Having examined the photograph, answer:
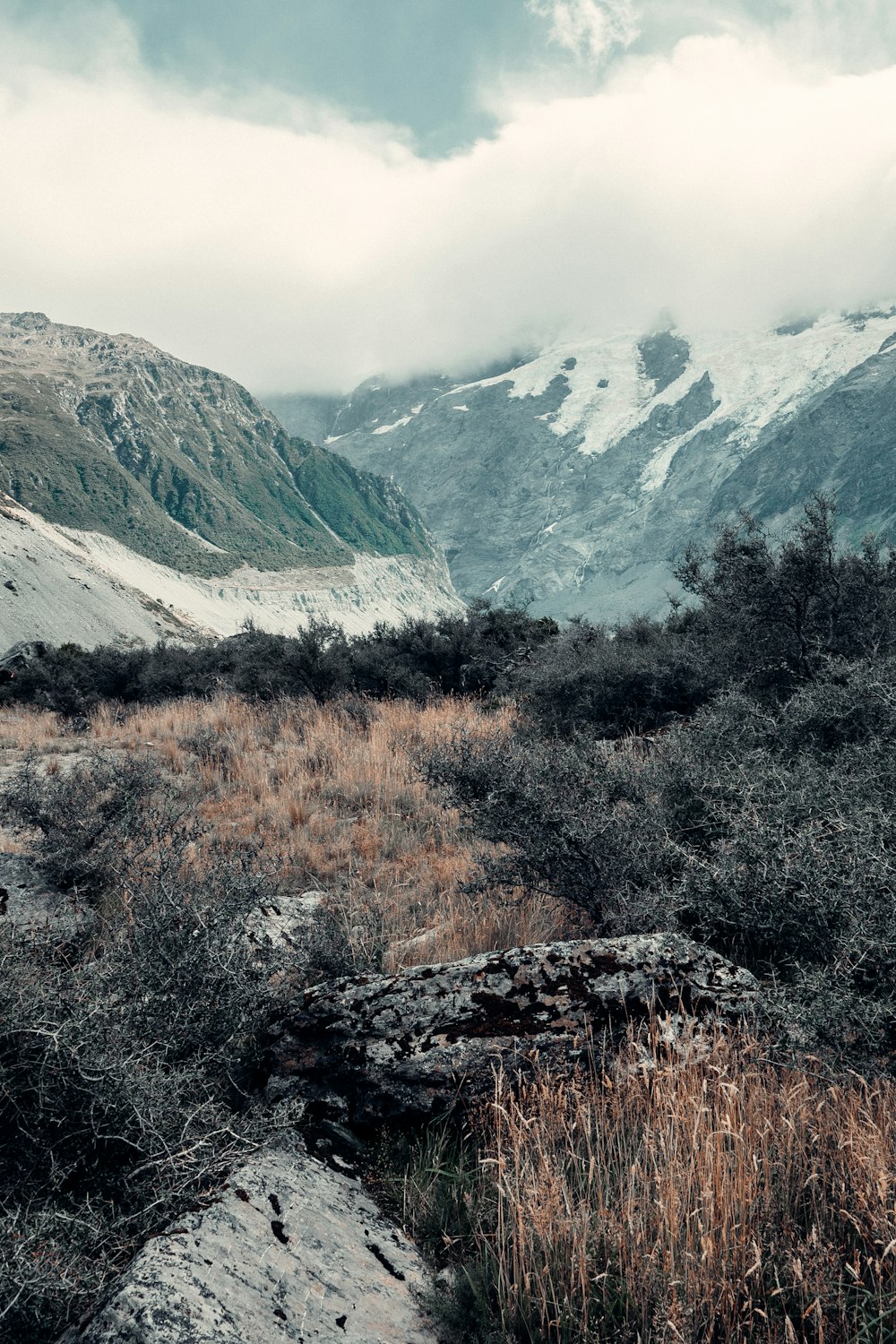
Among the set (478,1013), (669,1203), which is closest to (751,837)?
(478,1013)

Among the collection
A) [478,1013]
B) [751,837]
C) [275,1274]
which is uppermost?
[751,837]

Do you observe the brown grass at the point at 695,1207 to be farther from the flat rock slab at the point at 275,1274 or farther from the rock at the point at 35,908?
the rock at the point at 35,908

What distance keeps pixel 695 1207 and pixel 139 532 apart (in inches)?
5501

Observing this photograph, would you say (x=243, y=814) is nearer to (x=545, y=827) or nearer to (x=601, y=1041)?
(x=545, y=827)

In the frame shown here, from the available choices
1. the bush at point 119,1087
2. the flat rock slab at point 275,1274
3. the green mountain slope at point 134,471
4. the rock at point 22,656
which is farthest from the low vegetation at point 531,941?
the green mountain slope at point 134,471

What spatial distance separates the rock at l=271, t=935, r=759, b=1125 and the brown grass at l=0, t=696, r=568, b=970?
0.91 m

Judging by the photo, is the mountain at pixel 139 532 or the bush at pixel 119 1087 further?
the mountain at pixel 139 532

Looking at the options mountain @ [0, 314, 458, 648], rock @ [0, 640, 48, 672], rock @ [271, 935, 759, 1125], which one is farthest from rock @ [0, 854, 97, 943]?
mountain @ [0, 314, 458, 648]

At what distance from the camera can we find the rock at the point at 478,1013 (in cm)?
267

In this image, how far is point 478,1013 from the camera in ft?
9.32

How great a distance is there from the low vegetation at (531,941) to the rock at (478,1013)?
0.46ft

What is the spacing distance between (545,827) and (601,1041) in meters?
1.68

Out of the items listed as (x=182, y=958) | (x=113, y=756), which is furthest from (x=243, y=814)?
(x=182, y=958)

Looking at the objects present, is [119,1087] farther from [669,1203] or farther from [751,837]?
[751,837]
